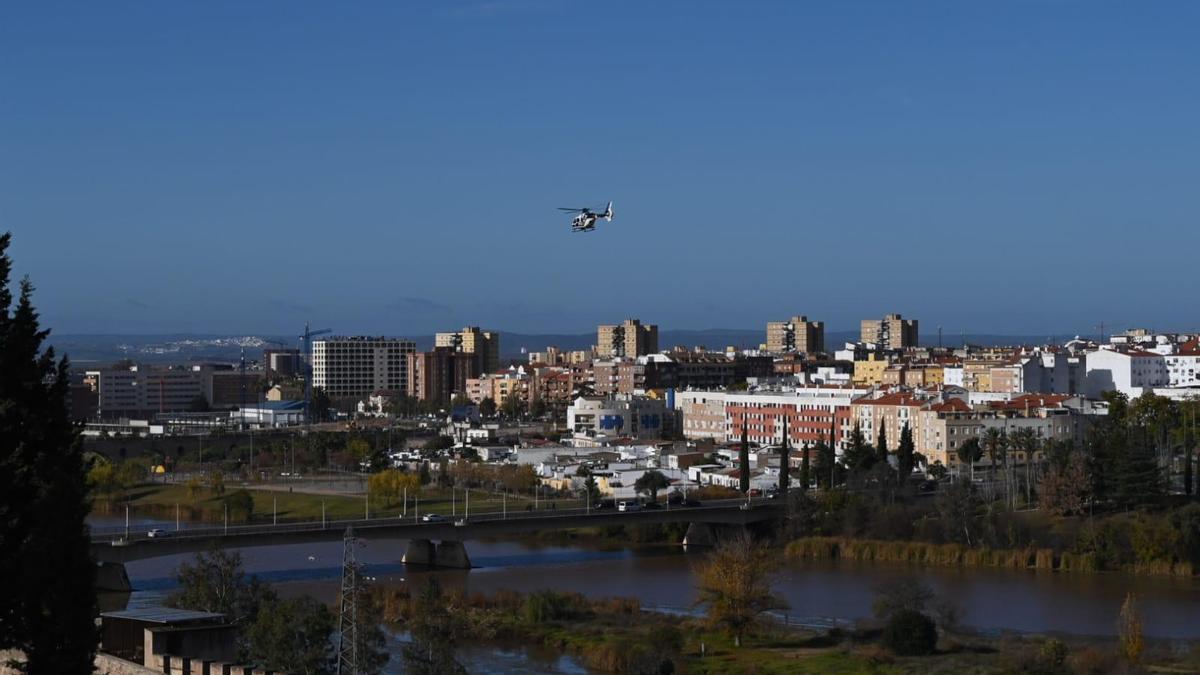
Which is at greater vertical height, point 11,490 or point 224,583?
point 11,490

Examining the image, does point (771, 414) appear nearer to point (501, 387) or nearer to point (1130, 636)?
point (501, 387)

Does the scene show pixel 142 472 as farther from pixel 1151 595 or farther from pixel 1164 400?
pixel 1151 595

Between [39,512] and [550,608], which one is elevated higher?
[39,512]

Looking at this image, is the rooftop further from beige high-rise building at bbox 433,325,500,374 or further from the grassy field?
beige high-rise building at bbox 433,325,500,374

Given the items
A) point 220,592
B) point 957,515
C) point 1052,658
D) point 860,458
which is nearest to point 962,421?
point 860,458

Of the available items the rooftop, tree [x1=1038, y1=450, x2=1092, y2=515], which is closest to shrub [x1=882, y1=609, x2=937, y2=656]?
the rooftop

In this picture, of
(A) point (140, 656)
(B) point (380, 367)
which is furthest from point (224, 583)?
(B) point (380, 367)
